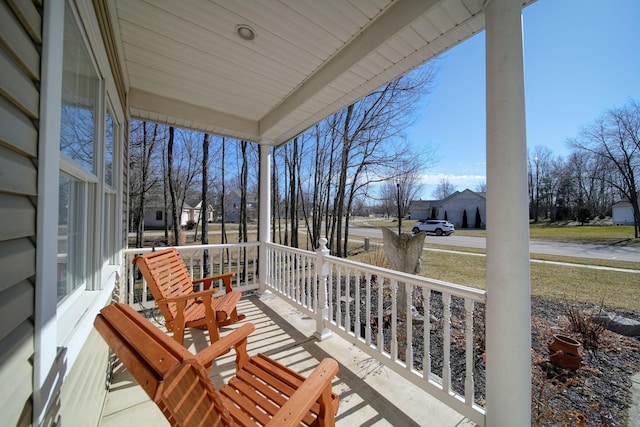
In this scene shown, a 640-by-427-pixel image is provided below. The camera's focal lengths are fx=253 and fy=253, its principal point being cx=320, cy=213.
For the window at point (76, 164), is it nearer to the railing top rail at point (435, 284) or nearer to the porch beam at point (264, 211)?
the railing top rail at point (435, 284)

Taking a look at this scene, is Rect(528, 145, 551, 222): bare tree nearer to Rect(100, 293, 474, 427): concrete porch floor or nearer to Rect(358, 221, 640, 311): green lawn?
Rect(358, 221, 640, 311): green lawn

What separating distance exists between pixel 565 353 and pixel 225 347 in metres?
3.49

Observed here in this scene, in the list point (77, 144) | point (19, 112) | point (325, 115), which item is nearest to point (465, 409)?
point (19, 112)

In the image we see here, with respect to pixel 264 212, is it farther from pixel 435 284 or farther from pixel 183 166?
pixel 183 166

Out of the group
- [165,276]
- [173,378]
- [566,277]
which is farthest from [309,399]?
[566,277]

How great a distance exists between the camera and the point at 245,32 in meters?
2.21

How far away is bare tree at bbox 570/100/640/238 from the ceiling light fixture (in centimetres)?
1254

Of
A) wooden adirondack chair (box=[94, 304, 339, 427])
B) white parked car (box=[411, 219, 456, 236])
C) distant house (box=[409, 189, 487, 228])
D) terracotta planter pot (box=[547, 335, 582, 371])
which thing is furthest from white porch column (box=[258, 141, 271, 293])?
distant house (box=[409, 189, 487, 228])

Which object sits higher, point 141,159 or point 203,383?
point 141,159

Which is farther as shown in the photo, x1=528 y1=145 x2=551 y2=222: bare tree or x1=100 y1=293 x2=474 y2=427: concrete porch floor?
x1=528 y1=145 x2=551 y2=222: bare tree

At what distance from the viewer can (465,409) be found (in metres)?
1.75

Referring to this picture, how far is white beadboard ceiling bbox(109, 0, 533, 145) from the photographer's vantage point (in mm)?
1919

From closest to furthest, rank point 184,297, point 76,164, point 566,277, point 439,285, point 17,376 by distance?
point 17,376 < point 76,164 < point 439,285 < point 184,297 < point 566,277

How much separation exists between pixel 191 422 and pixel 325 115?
338 cm
